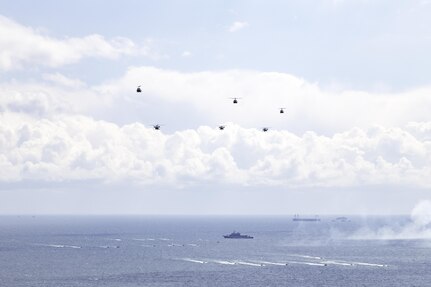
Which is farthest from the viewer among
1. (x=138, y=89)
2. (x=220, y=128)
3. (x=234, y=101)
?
(x=220, y=128)

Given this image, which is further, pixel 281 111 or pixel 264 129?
pixel 264 129

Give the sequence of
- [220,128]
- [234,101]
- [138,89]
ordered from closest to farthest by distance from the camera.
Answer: [138,89], [234,101], [220,128]

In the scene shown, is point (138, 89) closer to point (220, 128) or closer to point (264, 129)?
point (220, 128)

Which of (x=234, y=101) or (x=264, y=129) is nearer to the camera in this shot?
(x=234, y=101)

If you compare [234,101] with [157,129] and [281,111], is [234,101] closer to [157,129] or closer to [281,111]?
[281,111]

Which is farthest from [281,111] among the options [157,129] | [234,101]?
[157,129]

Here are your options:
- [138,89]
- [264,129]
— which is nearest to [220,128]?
[264,129]

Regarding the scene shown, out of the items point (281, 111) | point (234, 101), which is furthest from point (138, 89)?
point (281, 111)

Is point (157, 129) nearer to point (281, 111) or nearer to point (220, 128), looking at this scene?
point (220, 128)
